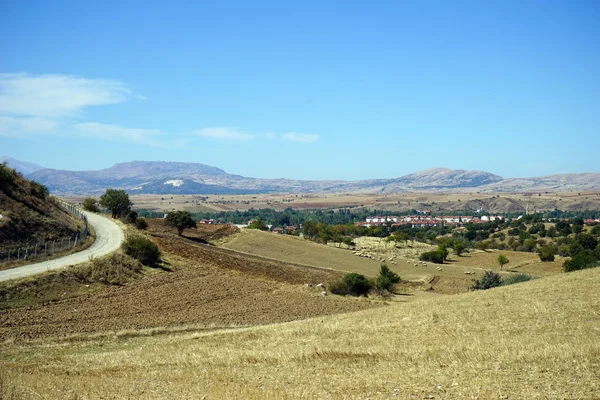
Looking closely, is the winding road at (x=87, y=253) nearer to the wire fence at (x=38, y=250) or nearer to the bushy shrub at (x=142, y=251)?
the wire fence at (x=38, y=250)

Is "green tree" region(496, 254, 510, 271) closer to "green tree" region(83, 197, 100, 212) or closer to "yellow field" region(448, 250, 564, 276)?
"yellow field" region(448, 250, 564, 276)

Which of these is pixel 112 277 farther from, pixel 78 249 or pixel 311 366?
pixel 311 366

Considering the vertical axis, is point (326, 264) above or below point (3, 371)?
below

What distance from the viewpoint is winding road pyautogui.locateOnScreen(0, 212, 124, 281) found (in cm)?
3403

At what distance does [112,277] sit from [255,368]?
23.9 m

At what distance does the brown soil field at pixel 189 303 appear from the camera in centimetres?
2745

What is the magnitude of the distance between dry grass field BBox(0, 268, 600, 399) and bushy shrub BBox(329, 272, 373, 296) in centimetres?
1996

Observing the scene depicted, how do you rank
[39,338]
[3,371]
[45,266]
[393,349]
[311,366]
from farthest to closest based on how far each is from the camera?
[45,266] → [39,338] → [393,349] → [311,366] → [3,371]

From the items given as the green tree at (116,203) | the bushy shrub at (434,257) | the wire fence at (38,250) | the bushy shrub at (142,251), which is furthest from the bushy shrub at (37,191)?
the bushy shrub at (434,257)

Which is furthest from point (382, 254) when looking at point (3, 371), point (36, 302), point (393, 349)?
point (3, 371)

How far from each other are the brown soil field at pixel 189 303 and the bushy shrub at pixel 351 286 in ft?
7.37

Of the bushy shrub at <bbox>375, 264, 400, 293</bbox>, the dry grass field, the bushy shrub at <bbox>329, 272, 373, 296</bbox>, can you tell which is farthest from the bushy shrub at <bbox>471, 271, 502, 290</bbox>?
the dry grass field

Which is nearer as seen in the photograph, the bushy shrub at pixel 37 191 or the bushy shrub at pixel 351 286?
the bushy shrub at pixel 351 286

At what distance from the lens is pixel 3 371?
600 inches
